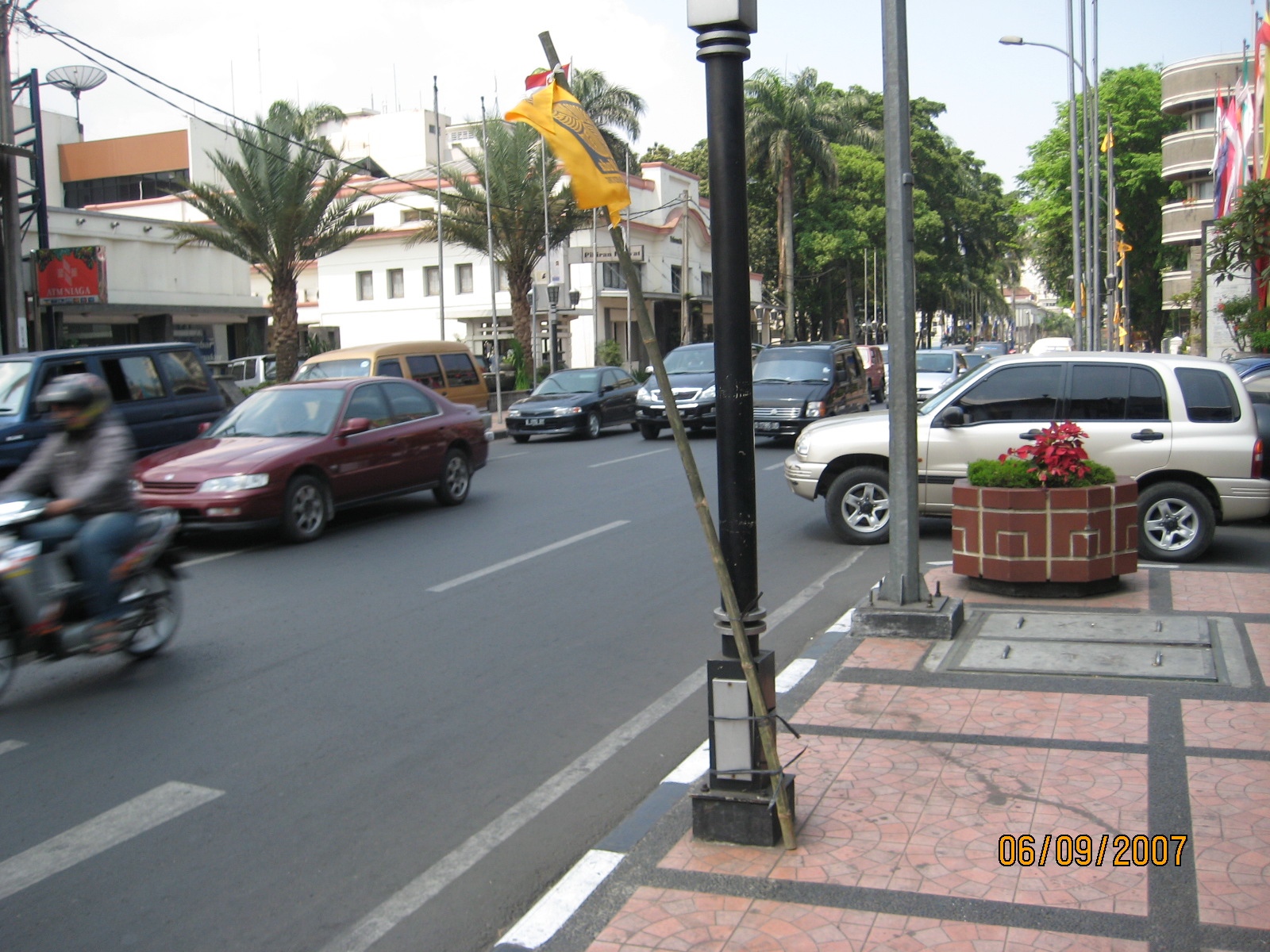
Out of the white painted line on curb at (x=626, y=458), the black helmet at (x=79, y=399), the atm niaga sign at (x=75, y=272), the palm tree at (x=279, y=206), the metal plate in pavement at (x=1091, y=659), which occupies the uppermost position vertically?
the palm tree at (x=279, y=206)

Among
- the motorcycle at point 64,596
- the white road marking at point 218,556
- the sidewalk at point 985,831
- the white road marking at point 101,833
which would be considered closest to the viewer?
the sidewalk at point 985,831

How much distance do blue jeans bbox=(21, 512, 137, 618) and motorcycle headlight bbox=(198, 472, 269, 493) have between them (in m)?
3.93

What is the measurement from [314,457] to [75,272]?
18496 millimetres

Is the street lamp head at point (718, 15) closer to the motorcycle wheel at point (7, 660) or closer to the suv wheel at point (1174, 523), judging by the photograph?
the motorcycle wheel at point (7, 660)

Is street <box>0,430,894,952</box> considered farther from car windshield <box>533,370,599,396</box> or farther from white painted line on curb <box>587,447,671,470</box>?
car windshield <box>533,370,599,396</box>

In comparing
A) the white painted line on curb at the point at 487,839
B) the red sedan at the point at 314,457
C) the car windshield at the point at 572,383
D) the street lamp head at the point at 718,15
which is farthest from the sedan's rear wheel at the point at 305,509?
the car windshield at the point at 572,383

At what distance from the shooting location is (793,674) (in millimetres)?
6426

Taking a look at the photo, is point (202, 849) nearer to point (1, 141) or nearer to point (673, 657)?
point (673, 657)

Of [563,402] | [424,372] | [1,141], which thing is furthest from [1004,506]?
[1,141]

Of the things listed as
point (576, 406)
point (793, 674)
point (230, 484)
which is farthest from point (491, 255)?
point (793, 674)

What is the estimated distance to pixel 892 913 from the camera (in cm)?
365

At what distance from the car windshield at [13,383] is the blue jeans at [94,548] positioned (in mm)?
6091

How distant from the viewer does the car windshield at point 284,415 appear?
1178 cm

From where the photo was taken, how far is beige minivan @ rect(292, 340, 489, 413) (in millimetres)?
Answer: 19250
